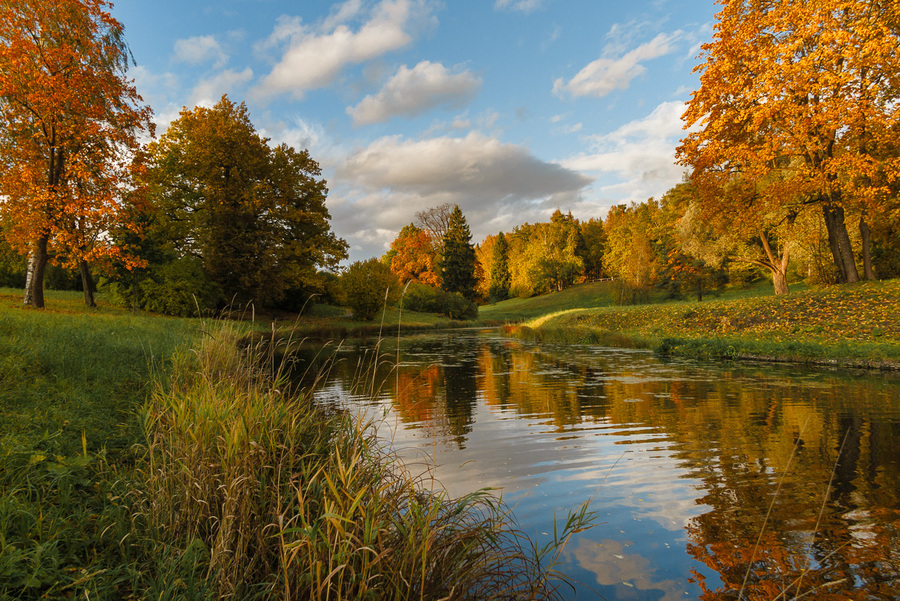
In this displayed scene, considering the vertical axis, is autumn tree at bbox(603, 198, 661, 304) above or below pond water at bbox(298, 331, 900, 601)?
above

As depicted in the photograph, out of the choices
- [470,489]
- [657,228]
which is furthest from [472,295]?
[470,489]

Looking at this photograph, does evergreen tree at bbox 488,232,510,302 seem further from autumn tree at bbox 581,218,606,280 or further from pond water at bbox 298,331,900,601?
pond water at bbox 298,331,900,601

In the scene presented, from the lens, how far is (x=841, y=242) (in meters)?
17.6

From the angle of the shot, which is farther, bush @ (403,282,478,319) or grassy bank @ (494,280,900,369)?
bush @ (403,282,478,319)

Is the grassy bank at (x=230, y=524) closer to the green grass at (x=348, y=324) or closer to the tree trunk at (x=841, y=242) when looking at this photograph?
the tree trunk at (x=841, y=242)

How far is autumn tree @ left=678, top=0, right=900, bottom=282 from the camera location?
1510 centimetres

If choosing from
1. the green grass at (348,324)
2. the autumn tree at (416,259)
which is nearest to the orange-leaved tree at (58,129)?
the green grass at (348,324)

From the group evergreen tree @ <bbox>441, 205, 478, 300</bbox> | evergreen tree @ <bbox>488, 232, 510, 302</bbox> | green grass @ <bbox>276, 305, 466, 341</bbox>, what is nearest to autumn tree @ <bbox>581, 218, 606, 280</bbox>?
evergreen tree @ <bbox>488, 232, 510, 302</bbox>

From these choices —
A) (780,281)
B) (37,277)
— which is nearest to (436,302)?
(780,281)

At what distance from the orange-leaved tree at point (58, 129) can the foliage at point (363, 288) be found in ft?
63.7

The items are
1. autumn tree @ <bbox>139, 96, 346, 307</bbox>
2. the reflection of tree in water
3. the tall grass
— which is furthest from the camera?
autumn tree @ <bbox>139, 96, 346, 307</bbox>

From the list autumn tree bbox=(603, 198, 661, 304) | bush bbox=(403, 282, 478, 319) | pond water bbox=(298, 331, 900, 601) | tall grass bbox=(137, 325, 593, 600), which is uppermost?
autumn tree bbox=(603, 198, 661, 304)

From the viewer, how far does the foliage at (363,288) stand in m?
36.6

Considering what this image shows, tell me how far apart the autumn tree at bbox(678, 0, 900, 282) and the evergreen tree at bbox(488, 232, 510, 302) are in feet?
180
